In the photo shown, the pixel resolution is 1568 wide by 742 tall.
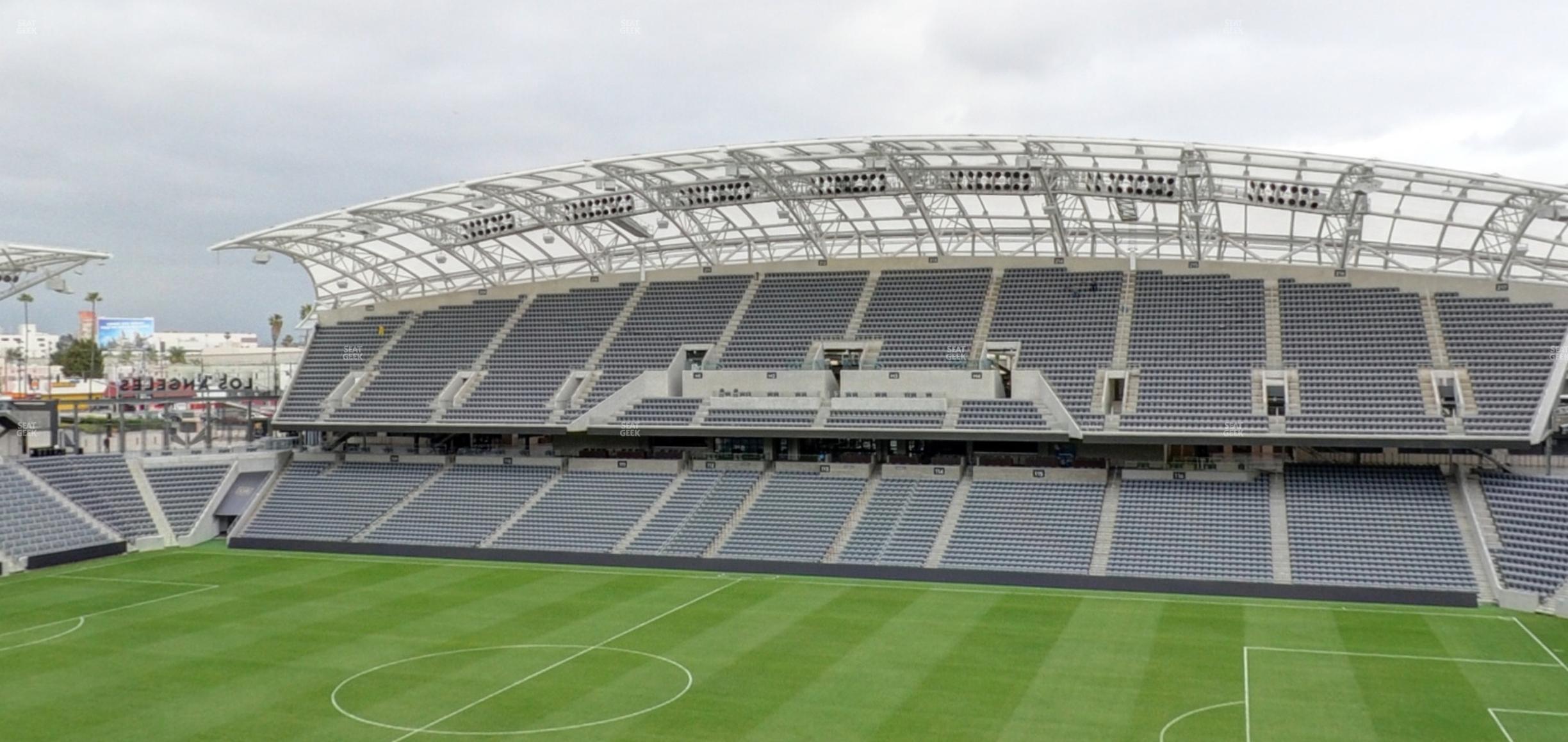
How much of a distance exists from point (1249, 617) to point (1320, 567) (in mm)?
4156

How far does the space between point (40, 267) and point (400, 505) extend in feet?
46.1

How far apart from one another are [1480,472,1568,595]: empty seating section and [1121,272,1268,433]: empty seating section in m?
6.24

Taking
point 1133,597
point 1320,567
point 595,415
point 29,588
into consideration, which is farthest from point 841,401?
point 29,588

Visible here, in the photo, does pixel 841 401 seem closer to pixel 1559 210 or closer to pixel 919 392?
pixel 919 392

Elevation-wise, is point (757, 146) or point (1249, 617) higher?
point (757, 146)

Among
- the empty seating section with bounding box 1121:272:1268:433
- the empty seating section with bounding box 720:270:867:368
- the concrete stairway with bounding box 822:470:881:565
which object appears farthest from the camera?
the empty seating section with bounding box 720:270:867:368

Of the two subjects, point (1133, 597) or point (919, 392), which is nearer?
point (1133, 597)

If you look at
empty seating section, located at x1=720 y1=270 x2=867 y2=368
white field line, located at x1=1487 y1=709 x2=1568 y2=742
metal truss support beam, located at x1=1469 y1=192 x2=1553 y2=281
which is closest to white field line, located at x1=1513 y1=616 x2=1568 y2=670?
white field line, located at x1=1487 y1=709 x2=1568 y2=742

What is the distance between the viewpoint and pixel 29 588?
3166cm

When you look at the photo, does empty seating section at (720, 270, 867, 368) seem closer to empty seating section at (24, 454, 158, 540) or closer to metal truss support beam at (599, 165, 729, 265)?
metal truss support beam at (599, 165, 729, 265)

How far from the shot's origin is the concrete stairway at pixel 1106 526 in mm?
31250

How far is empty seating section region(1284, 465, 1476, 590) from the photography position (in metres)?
28.8

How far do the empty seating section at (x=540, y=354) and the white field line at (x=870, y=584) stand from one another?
7.00 m

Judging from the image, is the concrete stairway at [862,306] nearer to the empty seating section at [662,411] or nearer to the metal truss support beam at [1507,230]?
the empty seating section at [662,411]
